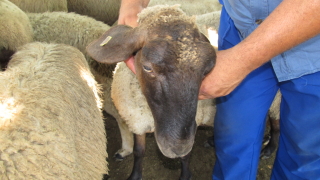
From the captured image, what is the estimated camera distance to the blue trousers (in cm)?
173

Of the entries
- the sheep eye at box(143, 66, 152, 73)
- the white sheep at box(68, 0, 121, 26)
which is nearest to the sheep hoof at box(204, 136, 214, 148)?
the sheep eye at box(143, 66, 152, 73)

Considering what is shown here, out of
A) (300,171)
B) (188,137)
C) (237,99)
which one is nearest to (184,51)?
(188,137)

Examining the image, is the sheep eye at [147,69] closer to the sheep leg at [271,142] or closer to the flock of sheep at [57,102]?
the flock of sheep at [57,102]

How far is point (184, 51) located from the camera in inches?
57.8

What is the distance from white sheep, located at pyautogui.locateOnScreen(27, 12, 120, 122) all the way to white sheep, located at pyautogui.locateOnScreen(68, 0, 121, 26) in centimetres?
162

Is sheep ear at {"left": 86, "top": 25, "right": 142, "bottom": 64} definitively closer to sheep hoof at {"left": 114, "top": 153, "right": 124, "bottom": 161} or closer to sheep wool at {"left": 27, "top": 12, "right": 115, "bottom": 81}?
sheep wool at {"left": 27, "top": 12, "right": 115, "bottom": 81}

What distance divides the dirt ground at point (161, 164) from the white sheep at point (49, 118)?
3.95ft

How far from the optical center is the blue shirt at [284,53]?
1.57m

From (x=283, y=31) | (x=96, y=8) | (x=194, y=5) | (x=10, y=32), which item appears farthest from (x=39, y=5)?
(x=283, y=31)

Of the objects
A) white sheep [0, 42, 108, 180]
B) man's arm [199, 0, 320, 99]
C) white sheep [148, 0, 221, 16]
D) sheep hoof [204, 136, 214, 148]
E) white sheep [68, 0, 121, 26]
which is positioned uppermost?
man's arm [199, 0, 320, 99]

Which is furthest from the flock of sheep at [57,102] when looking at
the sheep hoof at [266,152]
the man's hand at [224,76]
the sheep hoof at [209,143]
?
the sheep hoof at [209,143]

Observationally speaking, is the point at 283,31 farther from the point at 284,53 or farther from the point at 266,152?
the point at 266,152

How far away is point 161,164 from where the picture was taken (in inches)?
124

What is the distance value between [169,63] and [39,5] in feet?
9.87
